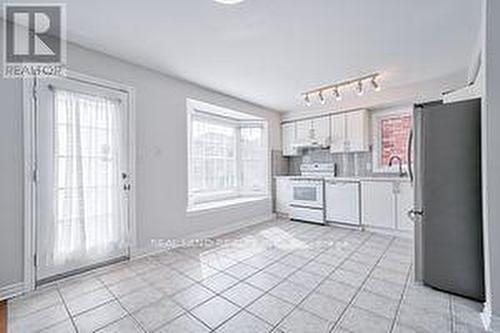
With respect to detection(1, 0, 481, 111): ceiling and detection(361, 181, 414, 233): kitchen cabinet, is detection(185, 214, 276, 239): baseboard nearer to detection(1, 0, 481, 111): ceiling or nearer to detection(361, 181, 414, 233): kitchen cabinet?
detection(361, 181, 414, 233): kitchen cabinet

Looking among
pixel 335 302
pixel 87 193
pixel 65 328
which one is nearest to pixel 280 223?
pixel 335 302

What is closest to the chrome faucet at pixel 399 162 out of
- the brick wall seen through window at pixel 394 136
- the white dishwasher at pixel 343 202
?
the brick wall seen through window at pixel 394 136

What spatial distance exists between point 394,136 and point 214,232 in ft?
12.1

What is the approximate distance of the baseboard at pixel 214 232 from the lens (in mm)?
3066

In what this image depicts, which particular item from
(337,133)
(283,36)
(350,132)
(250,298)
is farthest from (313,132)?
(250,298)

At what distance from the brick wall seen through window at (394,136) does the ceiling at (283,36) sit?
101 cm

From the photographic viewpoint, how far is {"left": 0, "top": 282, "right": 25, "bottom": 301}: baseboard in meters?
2.09

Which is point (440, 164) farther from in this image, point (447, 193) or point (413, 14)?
point (413, 14)

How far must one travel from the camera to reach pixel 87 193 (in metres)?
2.65

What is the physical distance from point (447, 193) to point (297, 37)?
6.58ft

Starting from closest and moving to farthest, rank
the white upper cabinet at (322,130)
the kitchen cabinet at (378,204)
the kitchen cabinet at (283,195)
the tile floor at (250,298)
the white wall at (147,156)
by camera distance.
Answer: the tile floor at (250,298) → the white wall at (147,156) → the kitchen cabinet at (378,204) → the white upper cabinet at (322,130) → the kitchen cabinet at (283,195)

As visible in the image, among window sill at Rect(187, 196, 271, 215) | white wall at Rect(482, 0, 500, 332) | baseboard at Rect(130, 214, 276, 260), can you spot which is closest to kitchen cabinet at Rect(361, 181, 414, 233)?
baseboard at Rect(130, 214, 276, 260)

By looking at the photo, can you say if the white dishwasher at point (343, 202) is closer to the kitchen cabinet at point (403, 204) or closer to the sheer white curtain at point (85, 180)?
the kitchen cabinet at point (403, 204)

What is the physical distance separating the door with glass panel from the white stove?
3266 mm
